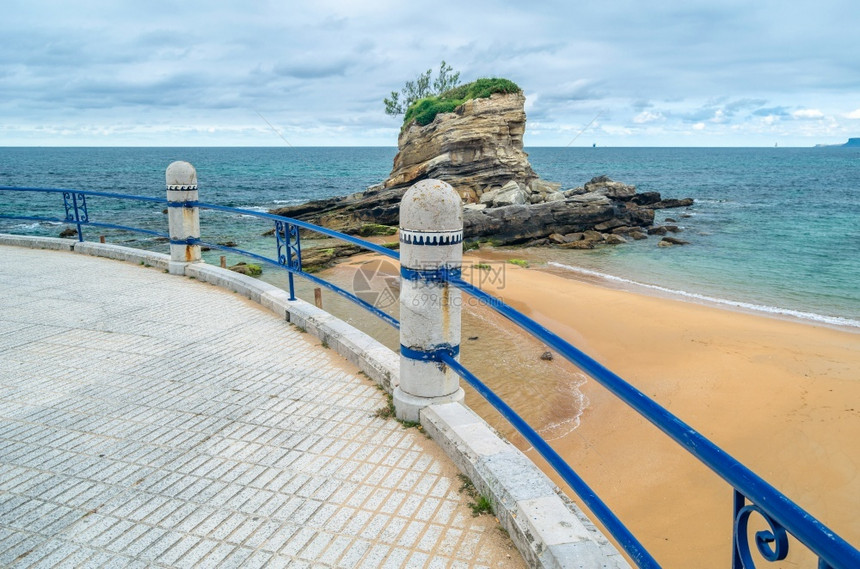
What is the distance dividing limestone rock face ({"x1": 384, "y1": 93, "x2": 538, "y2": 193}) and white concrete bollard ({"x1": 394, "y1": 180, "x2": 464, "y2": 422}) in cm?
2752

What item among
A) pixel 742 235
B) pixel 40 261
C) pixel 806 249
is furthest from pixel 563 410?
pixel 742 235

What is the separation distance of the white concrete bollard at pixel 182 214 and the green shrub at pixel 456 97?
2667 cm

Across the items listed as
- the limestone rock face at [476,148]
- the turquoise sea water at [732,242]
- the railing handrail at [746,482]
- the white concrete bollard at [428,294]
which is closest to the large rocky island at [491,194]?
the limestone rock face at [476,148]

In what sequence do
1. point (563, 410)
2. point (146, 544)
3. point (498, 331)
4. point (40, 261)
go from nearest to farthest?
point (146, 544) < point (563, 410) < point (40, 261) < point (498, 331)

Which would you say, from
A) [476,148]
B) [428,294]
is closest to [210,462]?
[428,294]

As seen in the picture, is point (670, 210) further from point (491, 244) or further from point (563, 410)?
point (563, 410)

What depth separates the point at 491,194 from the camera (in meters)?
29.7

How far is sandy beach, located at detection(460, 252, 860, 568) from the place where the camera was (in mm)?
6125

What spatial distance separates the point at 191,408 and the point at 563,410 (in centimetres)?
574

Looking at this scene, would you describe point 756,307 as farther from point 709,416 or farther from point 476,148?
point 476,148

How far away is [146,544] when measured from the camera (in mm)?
2900

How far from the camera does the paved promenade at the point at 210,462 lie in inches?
113

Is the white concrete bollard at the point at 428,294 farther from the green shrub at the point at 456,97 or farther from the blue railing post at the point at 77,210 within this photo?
the green shrub at the point at 456,97

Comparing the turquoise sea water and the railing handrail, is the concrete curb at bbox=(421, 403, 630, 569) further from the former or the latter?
the turquoise sea water
